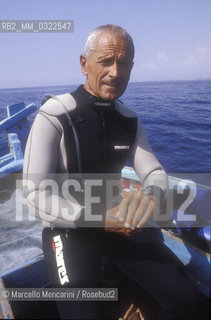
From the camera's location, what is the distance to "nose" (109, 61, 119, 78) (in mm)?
1465

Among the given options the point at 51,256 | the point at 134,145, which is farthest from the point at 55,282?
the point at 134,145

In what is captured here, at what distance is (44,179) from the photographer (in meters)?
1.41

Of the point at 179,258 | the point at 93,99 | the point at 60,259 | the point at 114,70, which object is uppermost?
the point at 114,70

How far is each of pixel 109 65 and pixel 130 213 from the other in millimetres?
1008

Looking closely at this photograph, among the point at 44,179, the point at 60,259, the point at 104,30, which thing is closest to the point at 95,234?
the point at 60,259

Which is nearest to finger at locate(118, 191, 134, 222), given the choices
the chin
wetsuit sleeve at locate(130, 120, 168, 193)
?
wetsuit sleeve at locate(130, 120, 168, 193)

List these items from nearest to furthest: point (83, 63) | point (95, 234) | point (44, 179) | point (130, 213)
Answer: point (130, 213) → point (44, 179) → point (95, 234) → point (83, 63)

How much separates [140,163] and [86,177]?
0.47 meters

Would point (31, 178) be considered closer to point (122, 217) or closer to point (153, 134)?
point (122, 217)

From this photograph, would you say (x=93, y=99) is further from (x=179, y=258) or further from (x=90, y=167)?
(x=179, y=258)

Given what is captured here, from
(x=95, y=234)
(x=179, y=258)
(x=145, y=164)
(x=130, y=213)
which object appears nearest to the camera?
(x=130, y=213)

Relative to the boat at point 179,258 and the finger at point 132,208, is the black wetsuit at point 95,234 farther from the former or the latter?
the finger at point 132,208

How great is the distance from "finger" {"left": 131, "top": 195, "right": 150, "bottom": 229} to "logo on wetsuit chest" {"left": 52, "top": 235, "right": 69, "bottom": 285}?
52 centimetres

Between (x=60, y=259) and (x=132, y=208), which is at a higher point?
(x=132, y=208)
